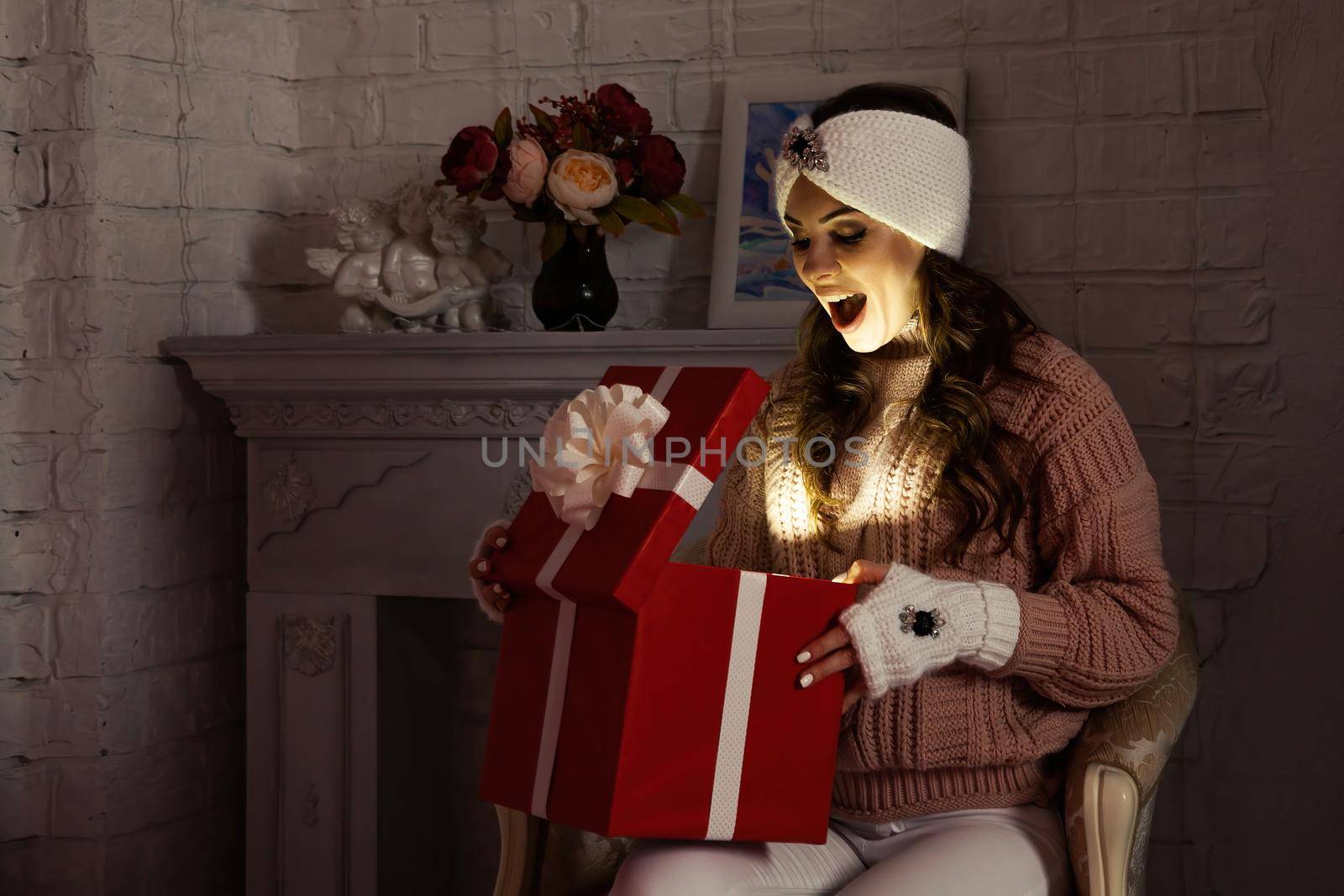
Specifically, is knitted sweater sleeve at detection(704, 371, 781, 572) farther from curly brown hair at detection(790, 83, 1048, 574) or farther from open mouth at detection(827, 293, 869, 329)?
open mouth at detection(827, 293, 869, 329)

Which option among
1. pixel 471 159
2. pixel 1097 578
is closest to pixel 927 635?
pixel 1097 578

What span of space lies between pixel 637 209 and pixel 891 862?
42.2 inches

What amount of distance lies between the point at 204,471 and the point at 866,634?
1.44 m

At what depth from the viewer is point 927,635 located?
113cm

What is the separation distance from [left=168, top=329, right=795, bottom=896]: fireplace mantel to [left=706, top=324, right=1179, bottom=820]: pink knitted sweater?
64cm

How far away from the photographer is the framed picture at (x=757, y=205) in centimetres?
195

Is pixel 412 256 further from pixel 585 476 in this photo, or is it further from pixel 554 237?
pixel 585 476

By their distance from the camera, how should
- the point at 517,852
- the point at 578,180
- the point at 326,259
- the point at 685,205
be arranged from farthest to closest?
the point at 326,259
the point at 685,205
the point at 578,180
the point at 517,852

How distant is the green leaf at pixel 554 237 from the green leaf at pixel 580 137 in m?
0.11

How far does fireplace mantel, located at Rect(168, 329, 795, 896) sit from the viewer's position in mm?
1940

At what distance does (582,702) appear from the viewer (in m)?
1.07

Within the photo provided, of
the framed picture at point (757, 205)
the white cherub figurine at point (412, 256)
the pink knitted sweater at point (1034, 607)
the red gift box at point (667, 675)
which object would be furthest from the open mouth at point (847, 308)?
the white cherub figurine at point (412, 256)

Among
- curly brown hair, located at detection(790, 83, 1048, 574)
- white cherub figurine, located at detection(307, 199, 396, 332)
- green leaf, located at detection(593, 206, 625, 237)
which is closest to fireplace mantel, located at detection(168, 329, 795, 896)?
white cherub figurine, located at detection(307, 199, 396, 332)

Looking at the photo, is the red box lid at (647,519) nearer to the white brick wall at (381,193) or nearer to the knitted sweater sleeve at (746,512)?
the knitted sweater sleeve at (746,512)
